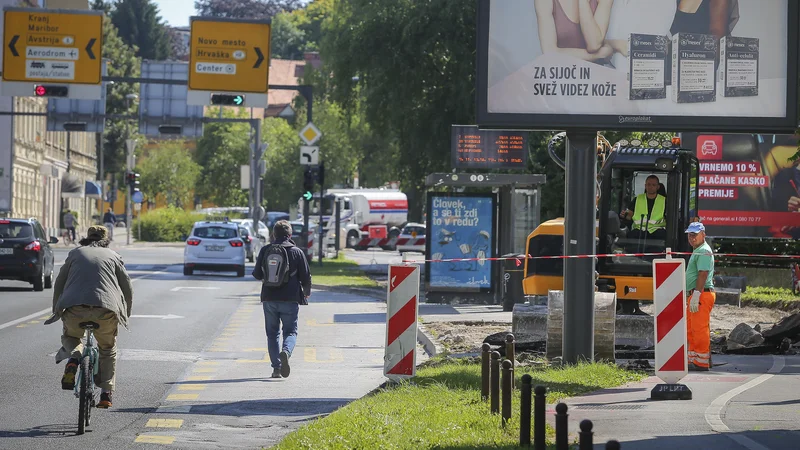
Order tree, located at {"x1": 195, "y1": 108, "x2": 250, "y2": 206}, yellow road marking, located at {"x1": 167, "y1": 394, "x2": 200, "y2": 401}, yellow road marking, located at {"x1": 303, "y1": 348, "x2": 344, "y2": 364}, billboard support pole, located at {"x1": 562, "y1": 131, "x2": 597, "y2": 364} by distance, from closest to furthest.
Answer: yellow road marking, located at {"x1": 167, "y1": 394, "x2": 200, "y2": 401}
billboard support pole, located at {"x1": 562, "y1": 131, "x2": 597, "y2": 364}
yellow road marking, located at {"x1": 303, "y1": 348, "x2": 344, "y2": 364}
tree, located at {"x1": 195, "y1": 108, "x2": 250, "y2": 206}

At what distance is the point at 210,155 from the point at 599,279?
91.4 metres

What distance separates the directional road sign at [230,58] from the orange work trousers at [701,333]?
83.1 ft

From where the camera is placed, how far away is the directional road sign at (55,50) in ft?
128

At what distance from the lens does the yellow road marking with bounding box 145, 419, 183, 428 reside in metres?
11.1

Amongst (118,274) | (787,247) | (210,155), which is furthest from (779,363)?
(210,155)

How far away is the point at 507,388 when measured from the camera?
31.6ft

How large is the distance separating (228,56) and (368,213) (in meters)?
43.0

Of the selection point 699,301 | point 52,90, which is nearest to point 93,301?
point 699,301

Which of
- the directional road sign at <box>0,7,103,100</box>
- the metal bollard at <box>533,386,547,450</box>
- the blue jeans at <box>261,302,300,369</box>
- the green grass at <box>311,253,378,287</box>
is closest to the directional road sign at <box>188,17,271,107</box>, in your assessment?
the directional road sign at <box>0,7,103,100</box>

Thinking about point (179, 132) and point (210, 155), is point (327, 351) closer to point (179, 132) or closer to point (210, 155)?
point (179, 132)

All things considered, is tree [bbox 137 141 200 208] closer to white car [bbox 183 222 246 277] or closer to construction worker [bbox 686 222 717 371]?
white car [bbox 183 222 246 277]

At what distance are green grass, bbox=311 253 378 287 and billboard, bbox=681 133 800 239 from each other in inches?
372

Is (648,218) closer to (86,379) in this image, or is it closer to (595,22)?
(595,22)

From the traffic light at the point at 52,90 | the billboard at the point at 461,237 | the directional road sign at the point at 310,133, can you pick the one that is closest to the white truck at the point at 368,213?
the directional road sign at the point at 310,133
